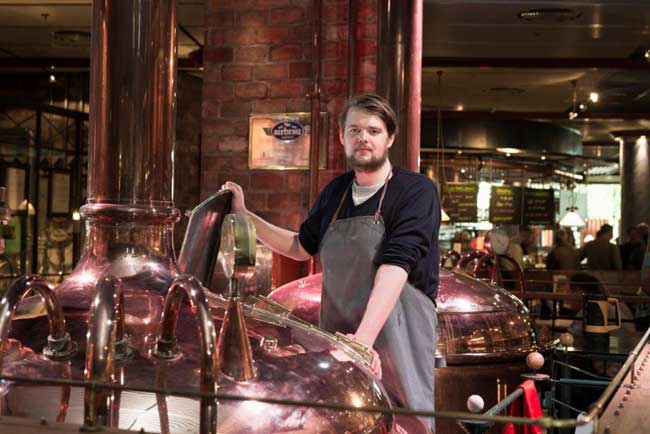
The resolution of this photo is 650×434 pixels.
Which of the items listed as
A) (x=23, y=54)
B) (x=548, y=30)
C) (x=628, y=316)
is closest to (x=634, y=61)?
(x=548, y=30)

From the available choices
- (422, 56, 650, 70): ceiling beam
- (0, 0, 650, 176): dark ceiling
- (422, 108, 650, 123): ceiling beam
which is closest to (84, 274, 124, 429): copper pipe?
(0, 0, 650, 176): dark ceiling

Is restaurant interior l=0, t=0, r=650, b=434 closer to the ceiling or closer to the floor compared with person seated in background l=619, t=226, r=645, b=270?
closer to the ceiling

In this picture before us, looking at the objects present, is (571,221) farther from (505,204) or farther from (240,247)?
(240,247)

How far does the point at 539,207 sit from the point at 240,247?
13551 mm

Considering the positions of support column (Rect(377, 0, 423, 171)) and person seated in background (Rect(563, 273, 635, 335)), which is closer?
support column (Rect(377, 0, 423, 171))

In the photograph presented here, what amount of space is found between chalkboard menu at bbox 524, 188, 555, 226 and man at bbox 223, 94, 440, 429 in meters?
12.5

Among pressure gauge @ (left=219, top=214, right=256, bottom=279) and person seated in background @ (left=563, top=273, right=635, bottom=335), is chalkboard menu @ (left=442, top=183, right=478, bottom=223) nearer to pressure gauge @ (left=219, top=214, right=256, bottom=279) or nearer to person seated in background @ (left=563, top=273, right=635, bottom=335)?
person seated in background @ (left=563, top=273, right=635, bottom=335)

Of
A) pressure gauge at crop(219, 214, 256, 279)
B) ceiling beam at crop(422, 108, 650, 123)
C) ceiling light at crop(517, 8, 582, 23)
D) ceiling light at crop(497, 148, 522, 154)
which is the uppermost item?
ceiling light at crop(517, 8, 582, 23)

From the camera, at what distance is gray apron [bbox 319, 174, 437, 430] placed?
2.11 metres

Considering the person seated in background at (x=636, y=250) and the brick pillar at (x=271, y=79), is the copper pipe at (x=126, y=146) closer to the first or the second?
the brick pillar at (x=271, y=79)

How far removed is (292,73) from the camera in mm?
4344

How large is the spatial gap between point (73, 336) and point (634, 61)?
8.02 meters

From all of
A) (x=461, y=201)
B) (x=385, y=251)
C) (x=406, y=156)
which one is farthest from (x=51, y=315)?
(x=461, y=201)

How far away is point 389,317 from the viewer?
82.5 inches
